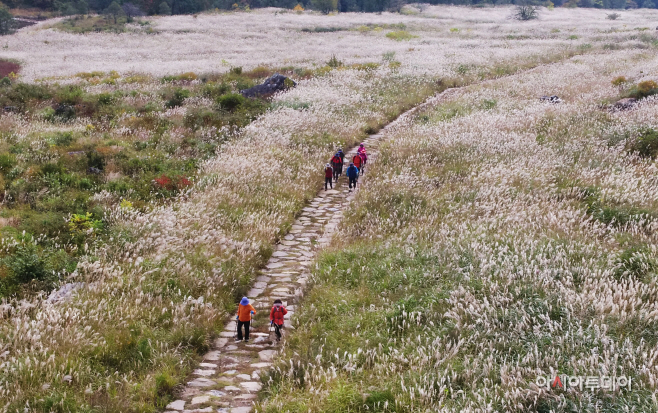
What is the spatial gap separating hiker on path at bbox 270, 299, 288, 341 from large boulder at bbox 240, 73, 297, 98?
59.8 feet

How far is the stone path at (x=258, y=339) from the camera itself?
5.16 metres

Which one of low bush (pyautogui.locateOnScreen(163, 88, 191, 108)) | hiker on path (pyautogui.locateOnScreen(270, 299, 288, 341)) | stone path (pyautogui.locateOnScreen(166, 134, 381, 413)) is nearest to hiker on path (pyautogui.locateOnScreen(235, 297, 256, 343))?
stone path (pyautogui.locateOnScreen(166, 134, 381, 413))

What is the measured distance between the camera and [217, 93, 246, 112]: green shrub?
20.2 metres

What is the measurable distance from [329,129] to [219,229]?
9.62 metres

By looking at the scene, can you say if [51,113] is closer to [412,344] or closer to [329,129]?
[329,129]

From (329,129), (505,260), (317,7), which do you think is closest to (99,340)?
(505,260)

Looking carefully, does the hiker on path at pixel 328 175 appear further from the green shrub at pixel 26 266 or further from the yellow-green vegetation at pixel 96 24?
the yellow-green vegetation at pixel 96 24

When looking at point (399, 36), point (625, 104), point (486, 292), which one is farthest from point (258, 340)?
point (399, 36)

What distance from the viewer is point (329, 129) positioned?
58.8ft

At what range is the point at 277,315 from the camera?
636cm

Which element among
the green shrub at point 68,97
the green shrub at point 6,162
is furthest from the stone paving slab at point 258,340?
the green shrub at point 68,97

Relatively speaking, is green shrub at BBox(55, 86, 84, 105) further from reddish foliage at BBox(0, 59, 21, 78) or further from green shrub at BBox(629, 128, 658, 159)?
green shrub at BBox(629, 128, 658, 159)

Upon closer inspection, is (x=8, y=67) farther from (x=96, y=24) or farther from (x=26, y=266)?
(x=96, y=24)

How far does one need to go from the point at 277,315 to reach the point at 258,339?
1.53 ft
